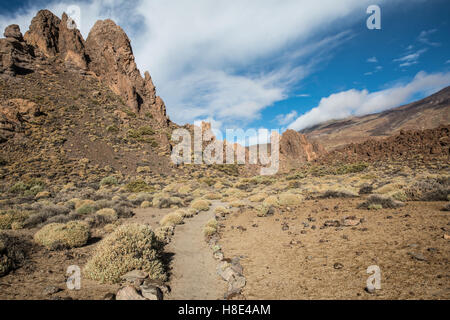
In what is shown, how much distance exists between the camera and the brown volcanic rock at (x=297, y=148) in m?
56.9

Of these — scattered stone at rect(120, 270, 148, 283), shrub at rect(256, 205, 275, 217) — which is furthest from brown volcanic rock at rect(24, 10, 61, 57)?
scattered stone at rect(120, 270, 148, 283)

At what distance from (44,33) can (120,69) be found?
18.7 metres

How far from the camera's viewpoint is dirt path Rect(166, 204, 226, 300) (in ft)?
17.3

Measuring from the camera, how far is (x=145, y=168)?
35875 mm

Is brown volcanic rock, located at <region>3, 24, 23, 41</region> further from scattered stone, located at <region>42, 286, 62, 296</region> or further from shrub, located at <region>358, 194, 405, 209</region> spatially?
shrub, located at <region>358, 194, 405, 209</region>

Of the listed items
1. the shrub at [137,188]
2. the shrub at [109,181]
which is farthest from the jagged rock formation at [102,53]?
the shrub at [137,188]

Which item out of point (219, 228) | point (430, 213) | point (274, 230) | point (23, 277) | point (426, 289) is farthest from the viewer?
point (219, 228)

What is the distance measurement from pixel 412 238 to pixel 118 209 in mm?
15093

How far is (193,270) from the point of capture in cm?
662

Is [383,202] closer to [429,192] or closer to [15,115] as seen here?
[429,192]
